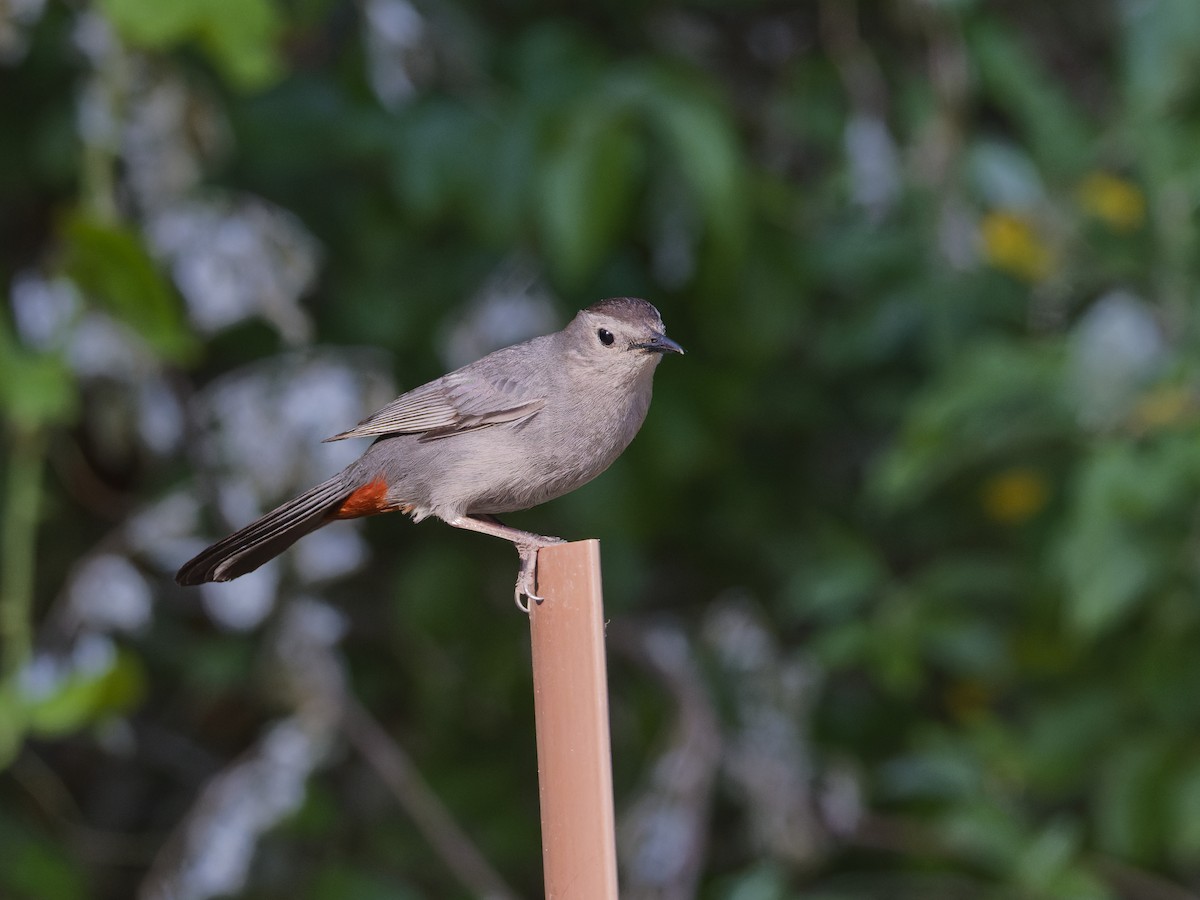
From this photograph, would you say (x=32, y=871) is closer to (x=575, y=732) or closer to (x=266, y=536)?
(x=266, y=536)

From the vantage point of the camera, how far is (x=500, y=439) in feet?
7.83

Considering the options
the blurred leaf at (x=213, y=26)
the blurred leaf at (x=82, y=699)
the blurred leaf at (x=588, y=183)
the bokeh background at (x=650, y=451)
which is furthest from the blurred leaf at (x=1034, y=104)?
the blurred leaf at (x=82, y=699)

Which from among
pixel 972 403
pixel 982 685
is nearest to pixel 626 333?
pixel 972 403

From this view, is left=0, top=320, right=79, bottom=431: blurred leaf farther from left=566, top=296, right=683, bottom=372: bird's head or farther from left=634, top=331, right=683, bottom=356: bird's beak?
left=634, top=331, right=683, bottom=356: bird's beak

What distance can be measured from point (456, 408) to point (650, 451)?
1810 mm

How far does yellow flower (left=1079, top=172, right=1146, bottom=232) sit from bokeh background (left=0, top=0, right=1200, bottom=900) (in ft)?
0.06

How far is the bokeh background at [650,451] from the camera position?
12.9 feet

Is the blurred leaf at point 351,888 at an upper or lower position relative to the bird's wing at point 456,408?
lower

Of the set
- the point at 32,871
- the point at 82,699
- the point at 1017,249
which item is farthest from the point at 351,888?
the point at 1017,249

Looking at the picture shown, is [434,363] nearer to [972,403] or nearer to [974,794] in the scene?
[972,403]

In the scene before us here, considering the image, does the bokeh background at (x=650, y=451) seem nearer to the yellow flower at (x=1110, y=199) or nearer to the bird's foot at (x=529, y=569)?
the yellow flower at (x=1110, y=199)

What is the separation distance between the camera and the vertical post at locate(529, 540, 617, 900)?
180cm

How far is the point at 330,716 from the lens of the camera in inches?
175

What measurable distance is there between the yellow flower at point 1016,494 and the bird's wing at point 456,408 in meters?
2.50
